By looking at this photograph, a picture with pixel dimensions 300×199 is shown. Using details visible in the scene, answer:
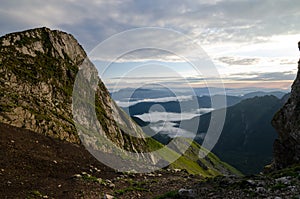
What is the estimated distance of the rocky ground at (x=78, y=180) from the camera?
55.7 ft

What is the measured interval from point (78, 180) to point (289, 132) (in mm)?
29248

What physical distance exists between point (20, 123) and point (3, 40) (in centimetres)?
4048

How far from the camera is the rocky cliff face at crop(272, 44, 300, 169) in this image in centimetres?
3200

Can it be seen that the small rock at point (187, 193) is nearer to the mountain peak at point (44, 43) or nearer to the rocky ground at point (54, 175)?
the rocky ground at point (54, 175)

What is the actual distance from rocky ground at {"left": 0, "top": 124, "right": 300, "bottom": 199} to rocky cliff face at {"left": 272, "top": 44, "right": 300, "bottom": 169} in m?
12.2

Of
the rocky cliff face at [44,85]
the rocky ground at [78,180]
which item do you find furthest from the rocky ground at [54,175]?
the rocky cliff face at [44,85]

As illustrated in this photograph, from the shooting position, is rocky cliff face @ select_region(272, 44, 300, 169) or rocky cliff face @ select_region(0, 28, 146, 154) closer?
rocky cliff face @ select_region(272, 44, 300, 169)

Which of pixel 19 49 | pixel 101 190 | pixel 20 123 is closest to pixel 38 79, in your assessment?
pixel 19 49

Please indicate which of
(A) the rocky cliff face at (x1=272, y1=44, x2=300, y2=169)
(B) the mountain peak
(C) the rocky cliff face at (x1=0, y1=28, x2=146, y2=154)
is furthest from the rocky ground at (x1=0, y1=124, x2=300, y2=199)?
(B) the mountain peak

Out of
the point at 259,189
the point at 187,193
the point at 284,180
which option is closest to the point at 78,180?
the point at 187,193

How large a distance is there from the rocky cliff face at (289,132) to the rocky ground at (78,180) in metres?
12.2

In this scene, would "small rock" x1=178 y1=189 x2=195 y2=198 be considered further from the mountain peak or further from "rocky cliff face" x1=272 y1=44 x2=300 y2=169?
the mountain peak

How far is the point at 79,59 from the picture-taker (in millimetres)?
97938

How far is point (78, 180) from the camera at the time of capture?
27.2 m
